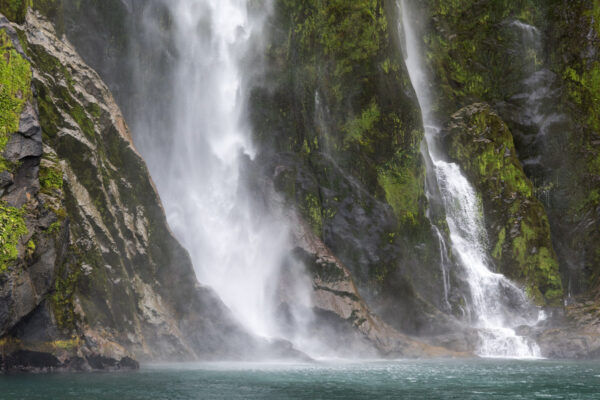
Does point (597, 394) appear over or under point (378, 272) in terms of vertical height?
under

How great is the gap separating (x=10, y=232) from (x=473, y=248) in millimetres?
32083

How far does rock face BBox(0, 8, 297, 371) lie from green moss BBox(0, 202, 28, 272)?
36mm

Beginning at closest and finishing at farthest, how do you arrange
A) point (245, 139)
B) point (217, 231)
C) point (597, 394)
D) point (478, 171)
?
point (597, 394), point (217, 231), point (245, 139), point (478, 171)

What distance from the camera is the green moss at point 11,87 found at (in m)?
20.8

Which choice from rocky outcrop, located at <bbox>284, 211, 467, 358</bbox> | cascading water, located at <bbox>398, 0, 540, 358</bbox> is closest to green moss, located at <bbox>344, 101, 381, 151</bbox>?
cascading water, located at <bbox>398, 0, 540, 358</bbox>

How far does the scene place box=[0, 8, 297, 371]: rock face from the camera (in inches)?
811

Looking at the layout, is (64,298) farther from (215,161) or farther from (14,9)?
(215,161)

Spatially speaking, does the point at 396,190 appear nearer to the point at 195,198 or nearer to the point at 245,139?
the point at 245,139

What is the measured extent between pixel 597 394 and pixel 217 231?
80.3 ft

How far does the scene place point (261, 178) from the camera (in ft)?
128

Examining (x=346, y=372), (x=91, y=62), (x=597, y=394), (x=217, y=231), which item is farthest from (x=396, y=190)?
(x=597, y=394)

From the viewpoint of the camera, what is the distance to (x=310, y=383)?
19.5 metres

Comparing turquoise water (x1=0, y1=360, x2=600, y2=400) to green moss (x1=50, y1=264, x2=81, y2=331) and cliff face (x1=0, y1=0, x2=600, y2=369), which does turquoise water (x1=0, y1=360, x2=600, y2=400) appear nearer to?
green moss (x1=50, y1=264, x2=81, y2=331)

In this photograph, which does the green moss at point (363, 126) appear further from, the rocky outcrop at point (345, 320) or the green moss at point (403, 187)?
the rocky outcrop at point (345, 320)
